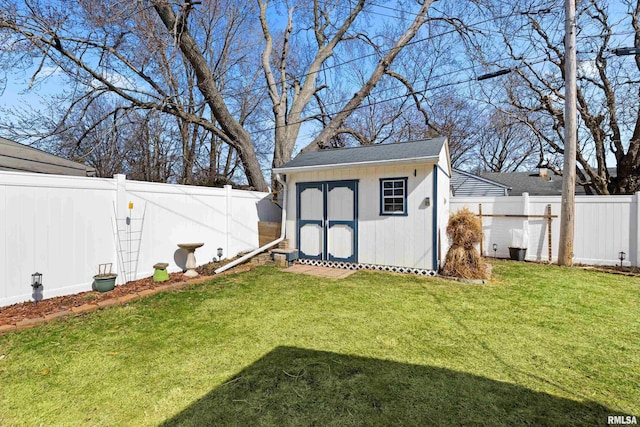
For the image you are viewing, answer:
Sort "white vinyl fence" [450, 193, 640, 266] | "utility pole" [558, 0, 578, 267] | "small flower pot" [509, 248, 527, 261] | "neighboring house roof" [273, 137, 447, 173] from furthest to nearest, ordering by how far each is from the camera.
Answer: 1. "small flower pot" [509, 248, 527, 261]
2. "utility pole" [558, 0, 578, 267]
3. "white vinyl fence" [450, 193, 640, 266]
4. "neighboring house roof" [273, 137, 447, 173]

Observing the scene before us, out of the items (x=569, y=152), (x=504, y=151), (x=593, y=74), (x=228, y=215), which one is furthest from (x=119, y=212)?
(x=504, y=151)

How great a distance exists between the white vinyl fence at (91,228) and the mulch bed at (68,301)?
0.39ft

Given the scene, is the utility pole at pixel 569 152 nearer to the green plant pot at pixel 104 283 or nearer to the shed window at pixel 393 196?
the shed window at pixel 393 196

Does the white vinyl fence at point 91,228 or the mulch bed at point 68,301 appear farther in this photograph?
the white vinyl fence at point 91,228

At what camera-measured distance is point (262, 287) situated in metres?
5.04

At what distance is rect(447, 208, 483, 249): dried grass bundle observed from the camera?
5367 mm

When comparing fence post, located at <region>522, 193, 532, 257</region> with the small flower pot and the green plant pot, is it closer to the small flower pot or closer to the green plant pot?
the small flower pot

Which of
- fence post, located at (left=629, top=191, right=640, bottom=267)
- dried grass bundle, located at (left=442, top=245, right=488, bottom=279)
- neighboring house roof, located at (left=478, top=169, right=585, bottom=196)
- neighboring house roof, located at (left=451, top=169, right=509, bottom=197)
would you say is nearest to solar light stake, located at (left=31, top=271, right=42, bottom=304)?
dried grass bundle, located at (left=442, top=245, right=488, bottom=279)

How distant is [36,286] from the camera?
12.4ft

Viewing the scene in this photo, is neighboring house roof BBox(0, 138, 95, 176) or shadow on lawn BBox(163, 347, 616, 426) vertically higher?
neighboring house roof BBox(0, 138, 95, 176)

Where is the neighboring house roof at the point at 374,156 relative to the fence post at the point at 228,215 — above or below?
above

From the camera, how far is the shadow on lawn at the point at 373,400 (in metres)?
1.84

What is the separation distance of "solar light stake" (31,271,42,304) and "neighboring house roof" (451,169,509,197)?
13.3m

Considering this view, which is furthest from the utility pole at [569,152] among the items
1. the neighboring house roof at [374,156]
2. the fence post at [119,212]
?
the fence post at [119,212]
